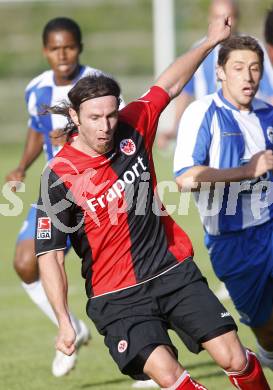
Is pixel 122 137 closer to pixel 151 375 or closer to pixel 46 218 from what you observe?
pixel 46 218

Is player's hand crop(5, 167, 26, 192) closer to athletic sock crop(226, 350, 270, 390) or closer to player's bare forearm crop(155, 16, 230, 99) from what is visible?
player's bare forearm crop(155, 16, 230, 99)

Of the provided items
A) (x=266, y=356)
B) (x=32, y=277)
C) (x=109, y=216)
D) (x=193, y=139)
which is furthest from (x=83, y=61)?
(x=109, y=216)

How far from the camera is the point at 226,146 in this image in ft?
20.9

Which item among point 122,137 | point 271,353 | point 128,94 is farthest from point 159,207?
point 128,94

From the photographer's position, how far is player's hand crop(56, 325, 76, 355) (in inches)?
205

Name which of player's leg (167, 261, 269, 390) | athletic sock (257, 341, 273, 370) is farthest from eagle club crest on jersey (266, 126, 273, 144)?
athletic sock (257, 341, 273, 370)

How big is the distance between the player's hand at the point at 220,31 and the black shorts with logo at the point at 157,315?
1.40 meters

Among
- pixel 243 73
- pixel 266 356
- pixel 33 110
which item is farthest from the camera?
pixel 33 110

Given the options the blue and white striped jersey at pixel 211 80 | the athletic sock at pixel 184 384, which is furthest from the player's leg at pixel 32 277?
the athletic sock at pixel 184 384

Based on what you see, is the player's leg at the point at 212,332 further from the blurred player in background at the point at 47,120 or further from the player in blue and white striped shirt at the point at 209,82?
the blurred player in background at the point at 47,120

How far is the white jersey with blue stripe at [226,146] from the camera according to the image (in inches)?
248

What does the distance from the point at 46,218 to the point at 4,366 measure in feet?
8.47

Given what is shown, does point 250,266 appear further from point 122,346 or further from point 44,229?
point 44,229

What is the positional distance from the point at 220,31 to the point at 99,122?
1.14 m
